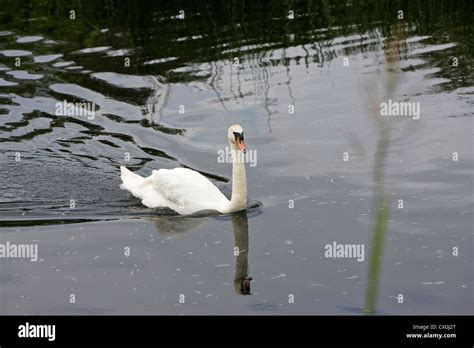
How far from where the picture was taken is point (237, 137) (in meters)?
10.3

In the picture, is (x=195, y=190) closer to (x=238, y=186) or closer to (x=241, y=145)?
(x=238, y=186)

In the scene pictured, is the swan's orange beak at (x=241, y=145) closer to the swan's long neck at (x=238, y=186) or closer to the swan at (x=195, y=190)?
the swan at (x=195, y=190)

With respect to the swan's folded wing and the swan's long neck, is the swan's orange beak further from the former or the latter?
the swan's folded wing

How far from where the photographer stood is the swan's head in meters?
10.2

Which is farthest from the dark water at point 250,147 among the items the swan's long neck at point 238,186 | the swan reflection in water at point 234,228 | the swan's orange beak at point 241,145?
the swan's orange beak at point 241,145

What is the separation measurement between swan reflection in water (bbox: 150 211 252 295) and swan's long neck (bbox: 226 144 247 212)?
3.3 inches

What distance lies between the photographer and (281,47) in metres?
17.6

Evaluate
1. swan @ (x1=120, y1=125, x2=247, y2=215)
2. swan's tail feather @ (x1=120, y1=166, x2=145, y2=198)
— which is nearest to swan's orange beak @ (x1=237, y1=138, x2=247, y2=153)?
swan @ (x1=120, y1=125, x2=247, y2=215)

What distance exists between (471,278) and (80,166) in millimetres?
5498

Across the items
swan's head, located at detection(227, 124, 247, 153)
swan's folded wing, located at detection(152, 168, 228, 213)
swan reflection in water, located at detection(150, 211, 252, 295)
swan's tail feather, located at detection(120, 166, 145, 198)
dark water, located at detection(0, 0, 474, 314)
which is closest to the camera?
dark water, located at detection(0, 0, 474, 314)

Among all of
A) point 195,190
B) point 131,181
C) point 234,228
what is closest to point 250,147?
point 131,181

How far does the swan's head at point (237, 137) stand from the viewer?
10250mm

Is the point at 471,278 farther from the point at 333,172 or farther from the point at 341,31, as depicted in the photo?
the point at 341,31
